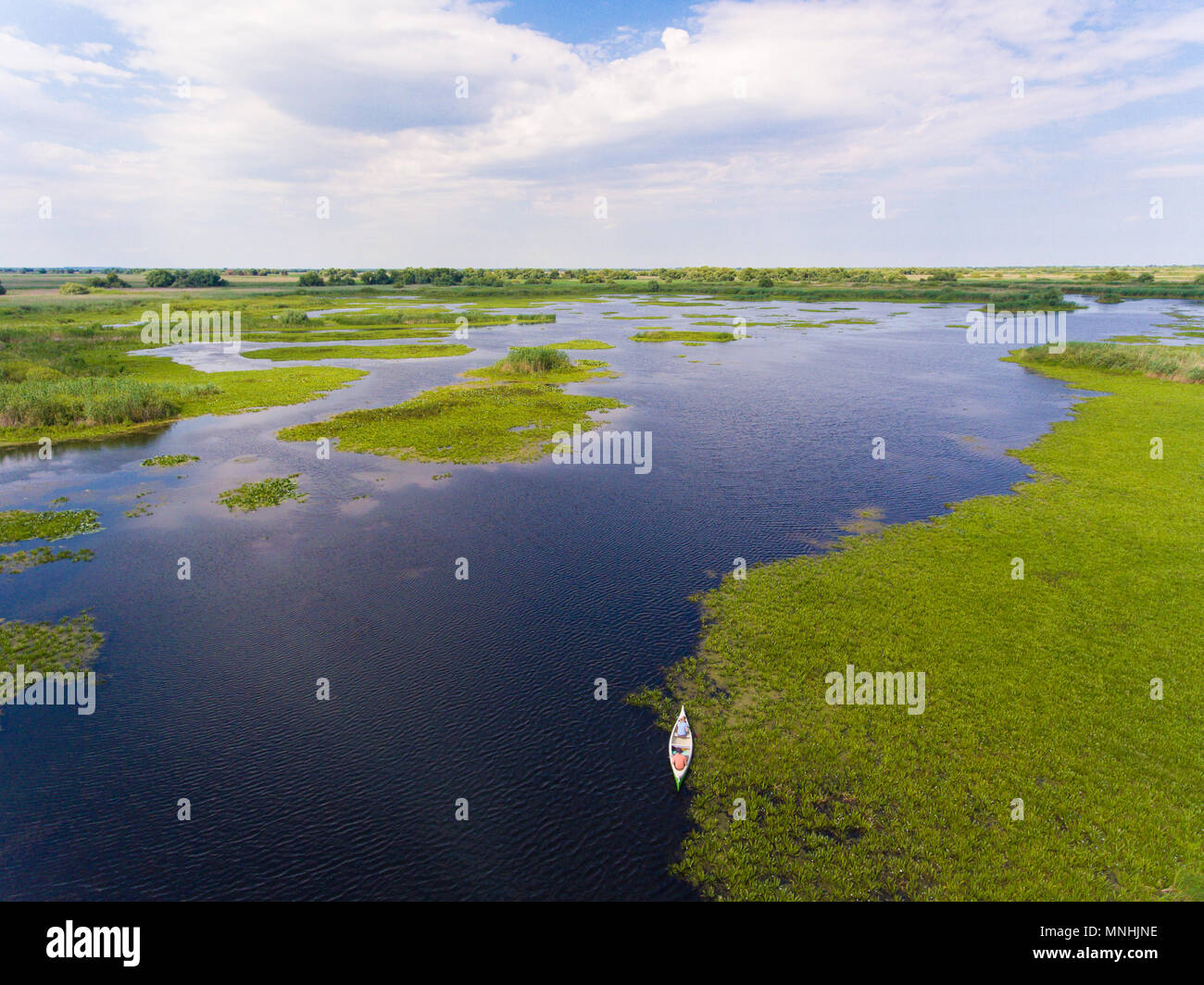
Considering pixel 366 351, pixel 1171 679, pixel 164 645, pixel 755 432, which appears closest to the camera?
pixel 1171 679

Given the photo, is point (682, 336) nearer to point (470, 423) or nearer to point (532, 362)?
point (532, 362)

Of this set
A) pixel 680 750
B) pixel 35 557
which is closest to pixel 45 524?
pixel 35 557

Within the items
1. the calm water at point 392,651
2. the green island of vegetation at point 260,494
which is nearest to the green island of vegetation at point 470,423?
the calm water at point 392,651

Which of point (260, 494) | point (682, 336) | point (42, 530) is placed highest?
point (682, 336)

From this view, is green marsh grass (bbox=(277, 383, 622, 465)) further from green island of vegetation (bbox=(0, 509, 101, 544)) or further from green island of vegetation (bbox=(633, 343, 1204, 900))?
green island of vegetation (bbox=(633, 343, 1204, 900))
